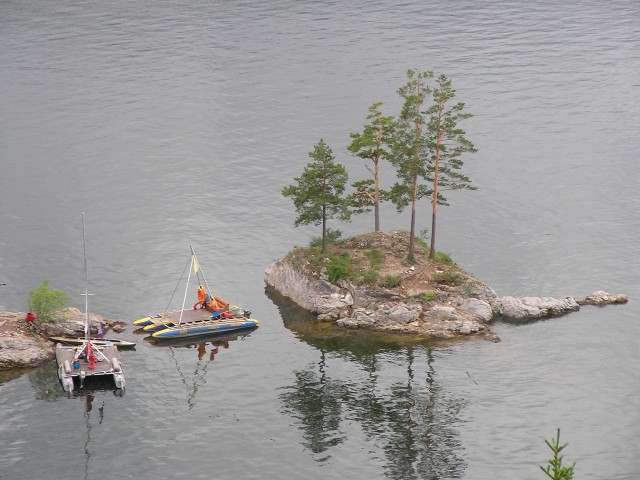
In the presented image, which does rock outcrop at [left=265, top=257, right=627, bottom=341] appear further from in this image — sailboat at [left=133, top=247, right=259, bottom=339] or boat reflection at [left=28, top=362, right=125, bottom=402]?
boat reflection at [left=28, top=362, right=125, bottom=402]

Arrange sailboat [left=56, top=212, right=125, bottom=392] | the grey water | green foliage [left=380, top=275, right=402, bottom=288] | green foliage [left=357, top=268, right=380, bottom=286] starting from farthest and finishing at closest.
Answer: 1. green foliage [left=357, top=268, right=380, bottom=286]
2. green foliage [left=380, top=275, right=402, bottom=288]
3. sailboat [left=56, top=212, right=125, bottom=392]
4. the grey water

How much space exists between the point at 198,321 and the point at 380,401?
24132mm

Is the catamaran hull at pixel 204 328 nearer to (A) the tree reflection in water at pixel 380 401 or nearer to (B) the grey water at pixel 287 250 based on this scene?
(B) the grey water at pixel 287 250

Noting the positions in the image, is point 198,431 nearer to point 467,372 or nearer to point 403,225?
point 467,372

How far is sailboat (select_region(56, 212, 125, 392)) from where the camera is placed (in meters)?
102

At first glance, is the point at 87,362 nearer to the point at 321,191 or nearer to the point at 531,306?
the point at 321,191

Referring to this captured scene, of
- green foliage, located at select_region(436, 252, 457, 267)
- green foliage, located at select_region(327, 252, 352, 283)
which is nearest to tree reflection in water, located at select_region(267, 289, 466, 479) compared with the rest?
green foliage, located at select_region(327, 252, 352, 283)

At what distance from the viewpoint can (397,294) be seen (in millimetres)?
114938

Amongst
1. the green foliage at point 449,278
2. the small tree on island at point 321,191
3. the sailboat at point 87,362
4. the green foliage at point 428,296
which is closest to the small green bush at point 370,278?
the green foliage at point 428,296

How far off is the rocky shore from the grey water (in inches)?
86.6

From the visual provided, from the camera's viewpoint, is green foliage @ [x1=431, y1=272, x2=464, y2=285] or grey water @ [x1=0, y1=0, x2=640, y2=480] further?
green foliage @ [x1=431, y1=272, x2=464, y2=285]

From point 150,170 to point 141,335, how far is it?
50.9m

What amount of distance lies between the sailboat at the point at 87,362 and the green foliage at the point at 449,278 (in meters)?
34.5

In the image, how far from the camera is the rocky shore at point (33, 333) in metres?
105
